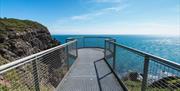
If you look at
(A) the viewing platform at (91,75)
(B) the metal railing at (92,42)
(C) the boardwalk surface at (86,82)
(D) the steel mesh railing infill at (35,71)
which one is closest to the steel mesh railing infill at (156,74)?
(A) the viewing platform at (91,75)

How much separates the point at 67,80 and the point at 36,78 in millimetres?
1864

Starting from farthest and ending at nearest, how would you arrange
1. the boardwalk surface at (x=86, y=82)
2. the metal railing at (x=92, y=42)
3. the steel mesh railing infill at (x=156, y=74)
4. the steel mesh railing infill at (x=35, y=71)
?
the metal railing at (x=92, y=42)
the boardwalk surface at (x=86, y=82)
the steel mesh railing infill at (x=35, y=71)
the steel mesh railing infill at (x=156, y=74)

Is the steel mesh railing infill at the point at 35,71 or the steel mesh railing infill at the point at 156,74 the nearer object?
the steel mesh railing infill at the point at 156,74

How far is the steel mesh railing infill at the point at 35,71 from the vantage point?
2285 mm

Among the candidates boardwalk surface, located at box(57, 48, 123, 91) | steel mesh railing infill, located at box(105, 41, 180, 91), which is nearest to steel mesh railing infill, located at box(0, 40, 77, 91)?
boardwalk surface, located at box(57, 48, 123, 91)

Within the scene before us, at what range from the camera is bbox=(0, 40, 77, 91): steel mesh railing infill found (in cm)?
229

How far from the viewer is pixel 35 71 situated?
2.73m

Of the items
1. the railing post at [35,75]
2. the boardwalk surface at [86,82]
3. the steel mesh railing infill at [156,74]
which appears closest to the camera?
the steel mesh railing infill at [156,74]

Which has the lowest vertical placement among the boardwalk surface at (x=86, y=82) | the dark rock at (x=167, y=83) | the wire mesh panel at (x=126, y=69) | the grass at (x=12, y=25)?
the boardwalk surface at (x=86, y=82)

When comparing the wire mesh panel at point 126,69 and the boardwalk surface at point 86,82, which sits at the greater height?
the wire mesh panel at point 126,69

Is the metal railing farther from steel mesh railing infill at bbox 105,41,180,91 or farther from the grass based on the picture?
the grass

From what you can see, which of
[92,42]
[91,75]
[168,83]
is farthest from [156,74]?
[92,42]

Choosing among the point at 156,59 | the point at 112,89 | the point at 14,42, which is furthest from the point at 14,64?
the point at 14,42

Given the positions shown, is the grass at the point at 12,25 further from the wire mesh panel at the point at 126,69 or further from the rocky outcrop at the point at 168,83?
the rocky outcrop at the point at 168,83
